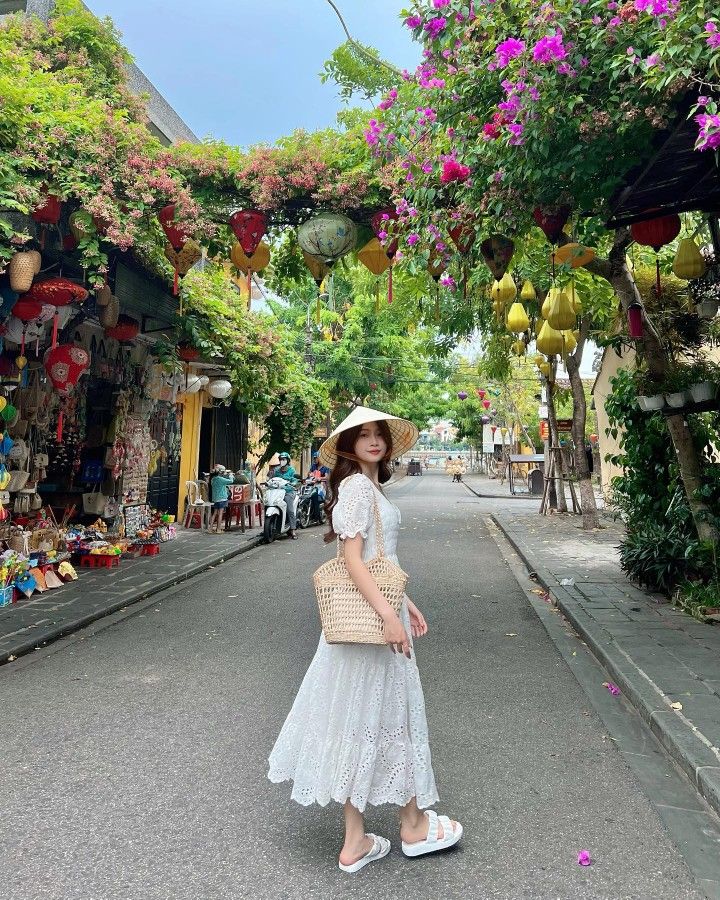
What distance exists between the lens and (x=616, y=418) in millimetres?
8211

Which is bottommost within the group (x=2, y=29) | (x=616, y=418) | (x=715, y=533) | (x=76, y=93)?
(x=715, y=533)

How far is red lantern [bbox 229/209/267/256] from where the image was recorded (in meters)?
6.62

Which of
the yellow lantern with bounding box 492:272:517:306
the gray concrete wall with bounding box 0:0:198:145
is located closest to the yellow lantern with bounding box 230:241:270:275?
the yellow lantern with bounding box 492:272:517:306

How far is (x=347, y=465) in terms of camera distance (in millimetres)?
2887

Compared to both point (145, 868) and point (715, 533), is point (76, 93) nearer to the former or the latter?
point (145, 868)

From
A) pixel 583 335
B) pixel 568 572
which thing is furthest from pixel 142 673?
pixel 583 335

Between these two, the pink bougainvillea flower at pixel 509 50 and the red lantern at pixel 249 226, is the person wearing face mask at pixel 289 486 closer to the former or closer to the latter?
the red lantern at pixel 249 226

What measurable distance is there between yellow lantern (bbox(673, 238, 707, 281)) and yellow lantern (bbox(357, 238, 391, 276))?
109 inches

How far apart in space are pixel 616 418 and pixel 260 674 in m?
5.40

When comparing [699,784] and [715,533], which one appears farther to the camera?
[715,533]

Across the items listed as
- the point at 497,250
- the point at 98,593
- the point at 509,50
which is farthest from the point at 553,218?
the point at 98,593

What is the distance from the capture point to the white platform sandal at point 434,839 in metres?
2.67

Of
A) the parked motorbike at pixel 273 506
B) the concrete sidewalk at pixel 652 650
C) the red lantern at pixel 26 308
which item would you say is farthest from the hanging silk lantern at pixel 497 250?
the parked motorbike at pixel 273 506

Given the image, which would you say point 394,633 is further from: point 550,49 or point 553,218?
point 553,218
